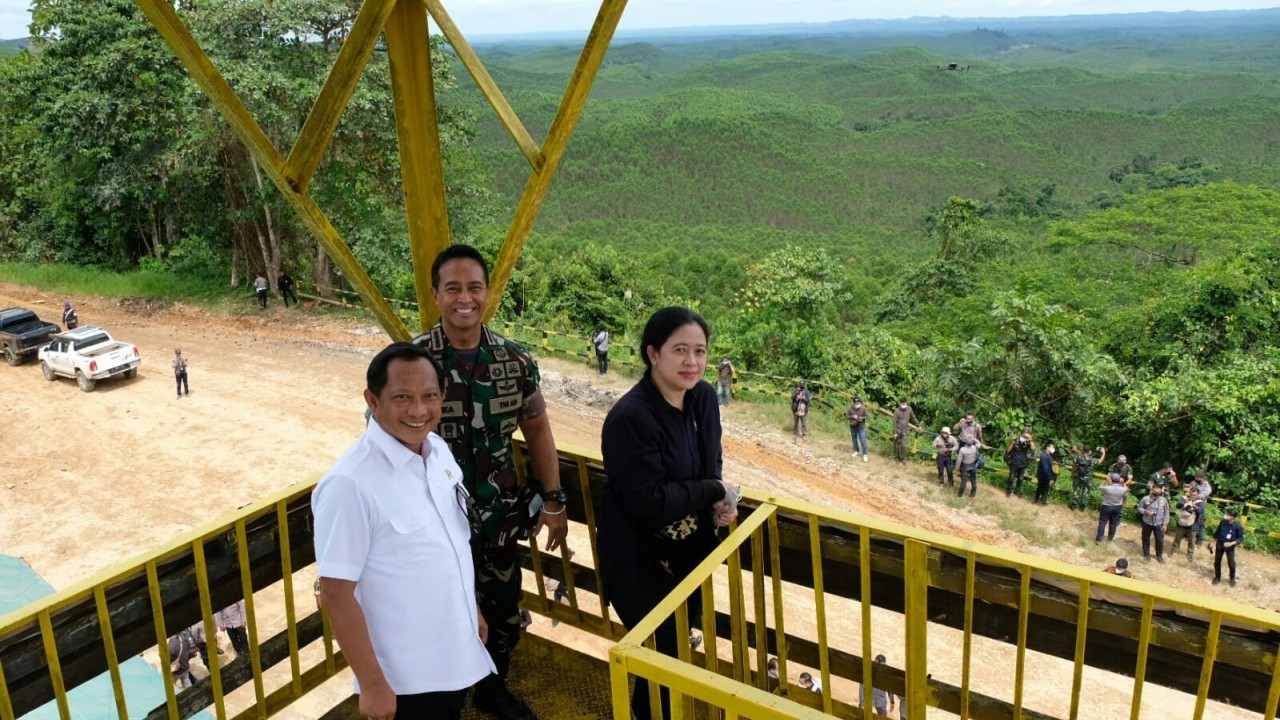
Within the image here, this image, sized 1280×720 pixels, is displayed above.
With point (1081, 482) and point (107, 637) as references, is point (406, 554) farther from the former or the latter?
point (1081, 482)

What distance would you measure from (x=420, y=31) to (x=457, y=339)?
47.8 inches

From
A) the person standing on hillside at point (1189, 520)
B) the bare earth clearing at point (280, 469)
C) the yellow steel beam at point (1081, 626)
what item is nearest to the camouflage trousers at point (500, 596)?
the yellow steel beam at point (1081, 626)

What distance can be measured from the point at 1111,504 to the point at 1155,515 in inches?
21.1

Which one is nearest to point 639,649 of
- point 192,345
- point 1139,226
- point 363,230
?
point 363,230

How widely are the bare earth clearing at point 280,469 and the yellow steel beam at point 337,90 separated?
22.6 feet

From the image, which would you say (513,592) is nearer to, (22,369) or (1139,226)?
(22,369)

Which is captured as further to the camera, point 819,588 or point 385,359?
point 819,588

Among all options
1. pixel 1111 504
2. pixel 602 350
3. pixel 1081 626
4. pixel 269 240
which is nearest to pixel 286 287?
pixel 269 240

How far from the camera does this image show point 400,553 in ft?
7.45

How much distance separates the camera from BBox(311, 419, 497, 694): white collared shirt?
2.15 metres

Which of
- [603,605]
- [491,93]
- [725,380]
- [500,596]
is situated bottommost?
[725,380]

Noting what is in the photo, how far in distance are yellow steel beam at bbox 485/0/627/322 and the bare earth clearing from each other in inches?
262

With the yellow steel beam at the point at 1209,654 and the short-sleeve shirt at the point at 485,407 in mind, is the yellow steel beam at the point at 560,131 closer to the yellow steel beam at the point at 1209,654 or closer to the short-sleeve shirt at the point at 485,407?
the short-sleeve shirt at the point at 485,407

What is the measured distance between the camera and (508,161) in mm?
67812
